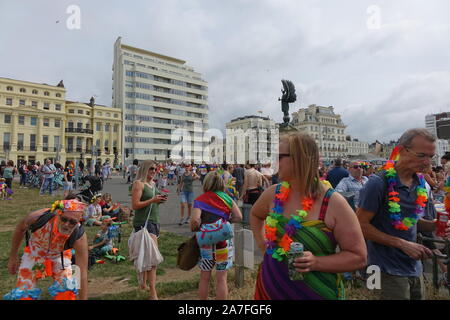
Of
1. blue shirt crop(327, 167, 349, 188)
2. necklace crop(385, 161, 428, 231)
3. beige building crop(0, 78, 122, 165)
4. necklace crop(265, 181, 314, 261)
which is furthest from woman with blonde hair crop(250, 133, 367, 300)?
beige building crop(0, 78, 122, 165)

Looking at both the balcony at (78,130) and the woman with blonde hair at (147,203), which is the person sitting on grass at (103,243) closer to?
the woman with blonde hair at (147,203)

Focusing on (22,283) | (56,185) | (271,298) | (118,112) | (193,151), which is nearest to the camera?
(271,298)

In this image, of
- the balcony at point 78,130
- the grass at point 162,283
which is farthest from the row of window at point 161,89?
the grass at point 162,283

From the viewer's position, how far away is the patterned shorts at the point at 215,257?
335cm

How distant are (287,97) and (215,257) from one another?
12034 millimetres

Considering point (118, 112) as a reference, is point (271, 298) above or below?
below

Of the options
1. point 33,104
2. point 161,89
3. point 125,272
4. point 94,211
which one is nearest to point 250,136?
point 161,89

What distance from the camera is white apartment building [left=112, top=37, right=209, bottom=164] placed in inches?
2783

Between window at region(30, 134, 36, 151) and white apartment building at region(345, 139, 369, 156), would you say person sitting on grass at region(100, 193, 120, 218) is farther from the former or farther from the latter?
white apartment building at region(345, 139, 369, 156)

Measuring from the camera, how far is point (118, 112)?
226ft

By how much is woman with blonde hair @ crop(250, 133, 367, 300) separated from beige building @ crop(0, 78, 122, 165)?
54.9 meters

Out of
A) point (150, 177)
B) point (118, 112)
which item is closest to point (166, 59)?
point (118, 112)

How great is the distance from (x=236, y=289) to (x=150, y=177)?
2.08 metres
